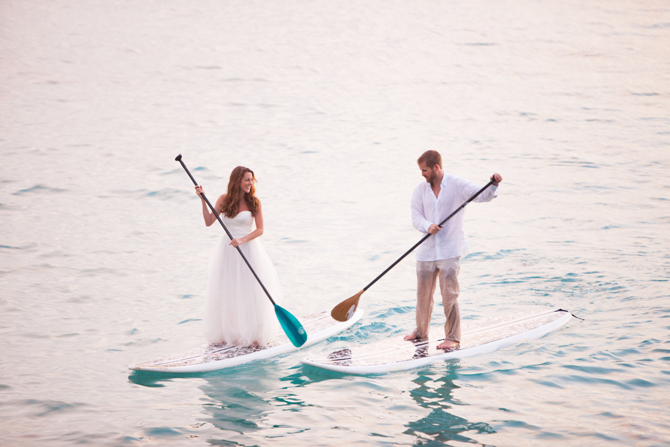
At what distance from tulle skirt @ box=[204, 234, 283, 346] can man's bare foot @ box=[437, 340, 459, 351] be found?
1.88m

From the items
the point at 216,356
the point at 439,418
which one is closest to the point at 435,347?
the point at 439,418

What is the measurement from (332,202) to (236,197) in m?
10.8

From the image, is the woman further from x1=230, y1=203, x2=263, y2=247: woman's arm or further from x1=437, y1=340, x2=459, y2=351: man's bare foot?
x1=437, y1=340, x2=459, y2=351: man's bare foot

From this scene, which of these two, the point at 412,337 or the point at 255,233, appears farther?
the point at 412,337

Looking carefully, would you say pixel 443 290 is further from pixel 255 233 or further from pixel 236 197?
pixel 236 197

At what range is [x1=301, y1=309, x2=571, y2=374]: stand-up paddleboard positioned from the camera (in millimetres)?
6520

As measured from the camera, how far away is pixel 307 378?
656 cm

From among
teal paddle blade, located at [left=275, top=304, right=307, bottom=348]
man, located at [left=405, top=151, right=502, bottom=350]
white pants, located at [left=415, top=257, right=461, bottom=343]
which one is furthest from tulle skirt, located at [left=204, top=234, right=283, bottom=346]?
man, located at [left=405, top=151, right=502, bottom=350]

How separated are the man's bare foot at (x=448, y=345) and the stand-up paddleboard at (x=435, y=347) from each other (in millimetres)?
56

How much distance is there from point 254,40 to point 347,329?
31.1 meters

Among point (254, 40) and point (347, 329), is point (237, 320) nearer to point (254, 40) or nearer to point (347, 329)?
point (347, 329)

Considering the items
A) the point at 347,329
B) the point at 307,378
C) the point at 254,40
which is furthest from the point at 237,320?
the point at 254,40

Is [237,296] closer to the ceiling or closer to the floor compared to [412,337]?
closer to the ceiling

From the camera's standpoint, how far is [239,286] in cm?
698
